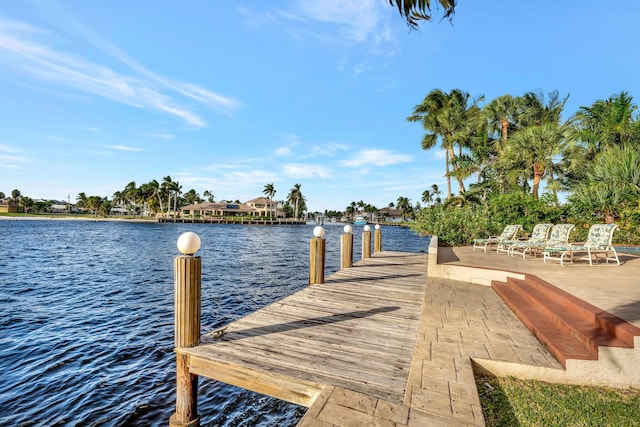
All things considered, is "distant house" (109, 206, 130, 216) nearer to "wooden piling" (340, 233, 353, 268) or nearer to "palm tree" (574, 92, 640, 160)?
"wooden piling" (340, 233, 353, 268)

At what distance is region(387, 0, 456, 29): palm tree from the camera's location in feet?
3.90

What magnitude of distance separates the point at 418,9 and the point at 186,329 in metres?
3.59

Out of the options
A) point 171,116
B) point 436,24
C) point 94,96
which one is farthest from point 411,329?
point 171,116

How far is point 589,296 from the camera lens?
176 inches

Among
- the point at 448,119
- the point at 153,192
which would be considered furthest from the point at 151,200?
the point at 448,119

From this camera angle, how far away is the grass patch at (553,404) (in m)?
2.39

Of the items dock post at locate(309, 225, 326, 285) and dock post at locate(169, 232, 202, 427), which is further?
dock post at locate(309, 225, 326, 285)

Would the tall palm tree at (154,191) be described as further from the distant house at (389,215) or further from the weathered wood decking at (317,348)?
the weathered wood decking at (317,348)

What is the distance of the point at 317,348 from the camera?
3.39m

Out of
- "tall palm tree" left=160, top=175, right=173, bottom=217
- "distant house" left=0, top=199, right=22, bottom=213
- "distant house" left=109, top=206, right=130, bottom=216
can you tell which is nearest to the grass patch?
"tall palm tree" left=160, top=175, right=173, bottom=217

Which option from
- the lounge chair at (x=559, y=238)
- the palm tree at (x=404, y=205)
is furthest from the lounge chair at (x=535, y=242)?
the palm tree at (x=404, y=205)

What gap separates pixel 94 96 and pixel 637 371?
88.3 ft

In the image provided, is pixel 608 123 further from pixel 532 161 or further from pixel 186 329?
pixel 186 329

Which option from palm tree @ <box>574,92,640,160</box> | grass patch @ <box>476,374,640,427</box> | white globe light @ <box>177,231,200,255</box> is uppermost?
palm tree @ <box>574,92,640,160</box>
